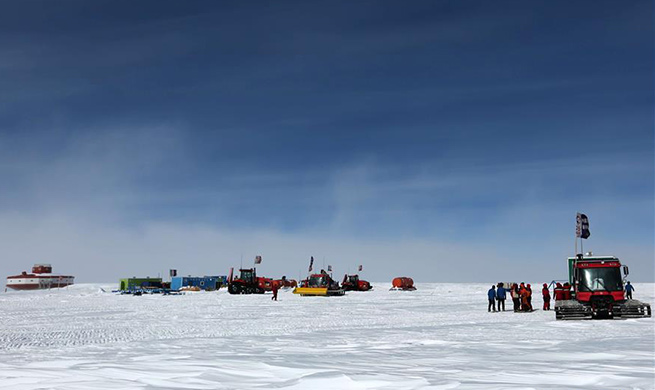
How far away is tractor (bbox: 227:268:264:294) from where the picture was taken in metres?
46.7

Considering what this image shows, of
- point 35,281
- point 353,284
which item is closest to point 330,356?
point 353,284

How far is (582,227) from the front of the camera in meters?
25.1

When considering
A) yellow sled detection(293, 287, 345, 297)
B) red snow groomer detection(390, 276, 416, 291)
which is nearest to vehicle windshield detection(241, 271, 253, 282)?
yellow sled detection(293, 287, 345, 297)

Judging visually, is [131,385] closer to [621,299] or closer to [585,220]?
[621,299]

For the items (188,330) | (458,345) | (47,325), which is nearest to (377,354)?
(458,345)

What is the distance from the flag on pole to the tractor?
2939cm

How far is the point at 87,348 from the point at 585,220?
72.6 feet

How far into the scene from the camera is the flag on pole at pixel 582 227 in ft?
81.7

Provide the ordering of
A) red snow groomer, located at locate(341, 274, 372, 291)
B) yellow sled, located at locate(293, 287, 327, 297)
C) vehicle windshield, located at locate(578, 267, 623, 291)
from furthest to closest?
red snow groomer, located at locate(341, 274, 372, 291) → yellow sled, located at locate(293, 287, 327, 297) → vehicle windshield, located at locate(578, 267, 623, 291)

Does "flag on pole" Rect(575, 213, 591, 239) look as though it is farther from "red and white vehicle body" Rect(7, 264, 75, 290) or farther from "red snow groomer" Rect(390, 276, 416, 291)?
"red and white vehicle body" Rect(7, 264, 75, 290)

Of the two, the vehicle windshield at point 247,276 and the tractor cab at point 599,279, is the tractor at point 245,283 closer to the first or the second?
the vehicle windshield at point 247,276

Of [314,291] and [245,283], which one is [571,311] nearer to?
[314,291]

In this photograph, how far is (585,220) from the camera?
25.0 m

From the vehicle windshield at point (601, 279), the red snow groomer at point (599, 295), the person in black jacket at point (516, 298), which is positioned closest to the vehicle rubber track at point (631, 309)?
the red snow groomer at point (599, 295)
